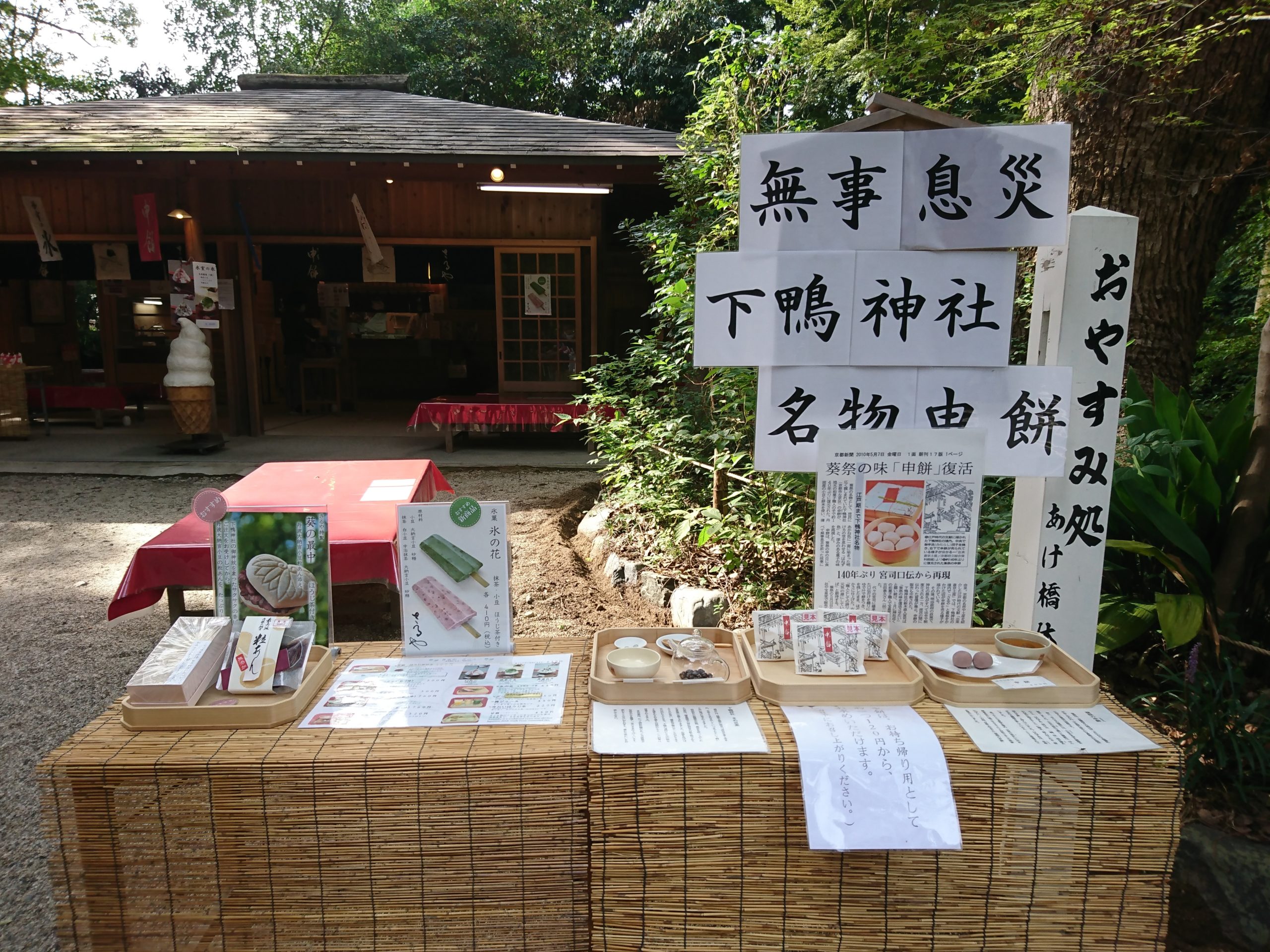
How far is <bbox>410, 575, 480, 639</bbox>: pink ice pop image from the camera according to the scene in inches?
82.6

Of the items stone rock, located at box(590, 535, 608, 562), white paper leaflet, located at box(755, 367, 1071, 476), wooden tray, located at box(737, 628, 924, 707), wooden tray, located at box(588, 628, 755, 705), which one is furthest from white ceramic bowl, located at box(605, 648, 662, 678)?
stone rock, located at box(590, 535, 608, 562)

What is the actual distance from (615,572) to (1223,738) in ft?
9.98

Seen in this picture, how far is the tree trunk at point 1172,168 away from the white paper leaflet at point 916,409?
3.03m

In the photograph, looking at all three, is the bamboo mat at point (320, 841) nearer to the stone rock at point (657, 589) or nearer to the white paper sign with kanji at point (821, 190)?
the white paper sign with kanji at point (821, 190)

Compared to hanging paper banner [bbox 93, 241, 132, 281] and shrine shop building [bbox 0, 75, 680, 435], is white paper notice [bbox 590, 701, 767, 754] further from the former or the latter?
hanging paper banner [bbox 93, 241, 132, 281]

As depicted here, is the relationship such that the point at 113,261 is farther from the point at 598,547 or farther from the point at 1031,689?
the point at 1031,689

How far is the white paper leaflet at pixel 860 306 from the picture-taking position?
211cm

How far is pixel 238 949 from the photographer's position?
167 centimetres

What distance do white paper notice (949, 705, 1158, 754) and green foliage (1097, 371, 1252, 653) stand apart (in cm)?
102

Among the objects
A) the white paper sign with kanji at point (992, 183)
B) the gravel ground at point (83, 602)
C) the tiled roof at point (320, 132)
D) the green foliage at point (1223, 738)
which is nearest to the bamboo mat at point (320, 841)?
the gravel ground at point (83, 602)

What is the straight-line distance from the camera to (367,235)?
9336 millimetres

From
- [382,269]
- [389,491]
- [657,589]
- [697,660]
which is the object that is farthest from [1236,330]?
[382,269]

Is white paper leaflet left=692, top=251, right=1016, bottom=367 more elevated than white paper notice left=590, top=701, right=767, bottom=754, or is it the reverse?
white paper leaflet left=692, top=251, right=1016, bottom=367

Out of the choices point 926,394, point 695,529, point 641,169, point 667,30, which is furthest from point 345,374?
point 926,394
